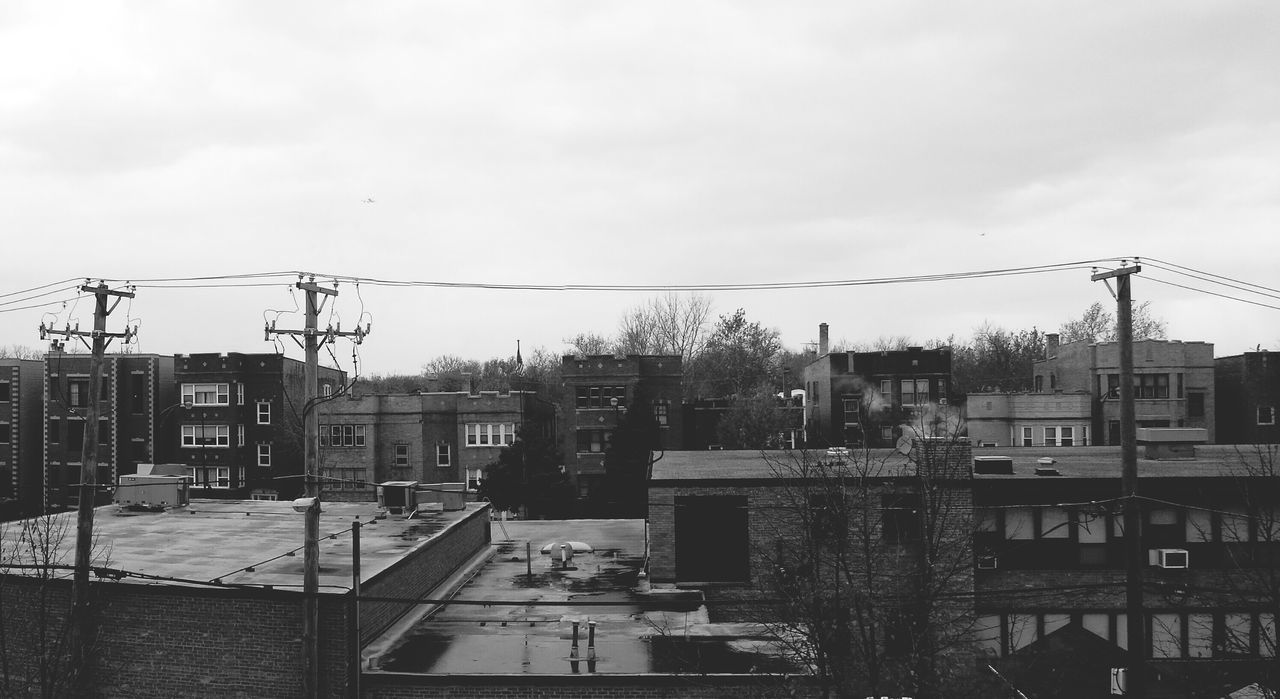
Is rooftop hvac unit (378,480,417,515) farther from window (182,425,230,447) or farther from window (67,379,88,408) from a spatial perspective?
window (67,379,88,408)

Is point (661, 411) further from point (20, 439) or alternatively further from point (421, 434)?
point (20, 439)

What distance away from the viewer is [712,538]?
84.1 ft

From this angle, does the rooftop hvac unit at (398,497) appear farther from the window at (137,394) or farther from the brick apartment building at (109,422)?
the window at (137,394)

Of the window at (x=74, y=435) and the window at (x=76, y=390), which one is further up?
the window at (x=76, y=390)

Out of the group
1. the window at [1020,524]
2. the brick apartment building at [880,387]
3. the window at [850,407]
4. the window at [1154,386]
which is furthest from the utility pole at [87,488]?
the window at [1154,386]

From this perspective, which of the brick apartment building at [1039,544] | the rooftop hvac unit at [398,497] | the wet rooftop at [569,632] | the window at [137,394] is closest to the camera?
the wet rooftop at [569,632]

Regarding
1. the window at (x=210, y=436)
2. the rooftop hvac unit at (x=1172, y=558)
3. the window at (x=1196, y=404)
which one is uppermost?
the window at (x=1196, y=404)

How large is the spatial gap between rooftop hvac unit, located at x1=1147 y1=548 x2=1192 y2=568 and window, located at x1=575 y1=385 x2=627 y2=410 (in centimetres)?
3600

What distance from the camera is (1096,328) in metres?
91.7

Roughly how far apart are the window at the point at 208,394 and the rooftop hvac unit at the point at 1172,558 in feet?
170

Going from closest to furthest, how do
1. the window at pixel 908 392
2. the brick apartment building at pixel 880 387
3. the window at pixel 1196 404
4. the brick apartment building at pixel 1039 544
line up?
the brick apartment building at pixel 1039 544 → the window at pixel 1196 404 → the brick apartment building at pixel 880 387 → the window at pixel 908 392

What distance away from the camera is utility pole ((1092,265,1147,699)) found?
1653cm

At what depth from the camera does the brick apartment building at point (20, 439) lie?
58.3m

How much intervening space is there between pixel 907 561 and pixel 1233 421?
46.0 meters
